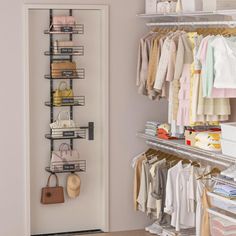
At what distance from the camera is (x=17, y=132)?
6598 millimetres

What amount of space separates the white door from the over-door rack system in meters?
0.49

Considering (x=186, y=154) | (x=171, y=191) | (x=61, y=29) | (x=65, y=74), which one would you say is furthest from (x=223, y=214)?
(x=61, y=29)

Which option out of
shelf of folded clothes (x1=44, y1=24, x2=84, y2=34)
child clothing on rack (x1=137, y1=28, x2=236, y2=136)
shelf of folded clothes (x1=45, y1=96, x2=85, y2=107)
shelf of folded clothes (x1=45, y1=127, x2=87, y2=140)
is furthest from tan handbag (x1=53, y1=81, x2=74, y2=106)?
child clothing on rack (x1=137, y1=28, x2=236, y2=136)

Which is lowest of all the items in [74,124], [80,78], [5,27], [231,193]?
[231,193]

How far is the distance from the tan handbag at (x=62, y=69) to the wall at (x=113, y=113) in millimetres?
318

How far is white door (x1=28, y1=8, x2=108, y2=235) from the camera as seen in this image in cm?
666

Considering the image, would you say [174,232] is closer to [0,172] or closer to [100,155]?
[100,155]

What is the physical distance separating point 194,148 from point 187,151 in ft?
1.15

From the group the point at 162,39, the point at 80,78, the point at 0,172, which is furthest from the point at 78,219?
the point at 162,39

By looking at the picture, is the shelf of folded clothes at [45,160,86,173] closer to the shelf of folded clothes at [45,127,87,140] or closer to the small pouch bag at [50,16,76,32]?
the shelf of folded clothes at [45,127,87,140]

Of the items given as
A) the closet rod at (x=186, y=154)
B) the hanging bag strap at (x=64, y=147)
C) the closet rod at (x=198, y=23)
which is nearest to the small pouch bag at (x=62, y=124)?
the hanging bag strap at (x=64, y=147)

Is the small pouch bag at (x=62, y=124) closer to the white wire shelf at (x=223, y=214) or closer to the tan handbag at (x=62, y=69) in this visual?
the tan handbag at (x=62, y=69)

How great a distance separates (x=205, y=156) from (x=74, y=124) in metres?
1.41

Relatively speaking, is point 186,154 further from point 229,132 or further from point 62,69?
point 62,69
